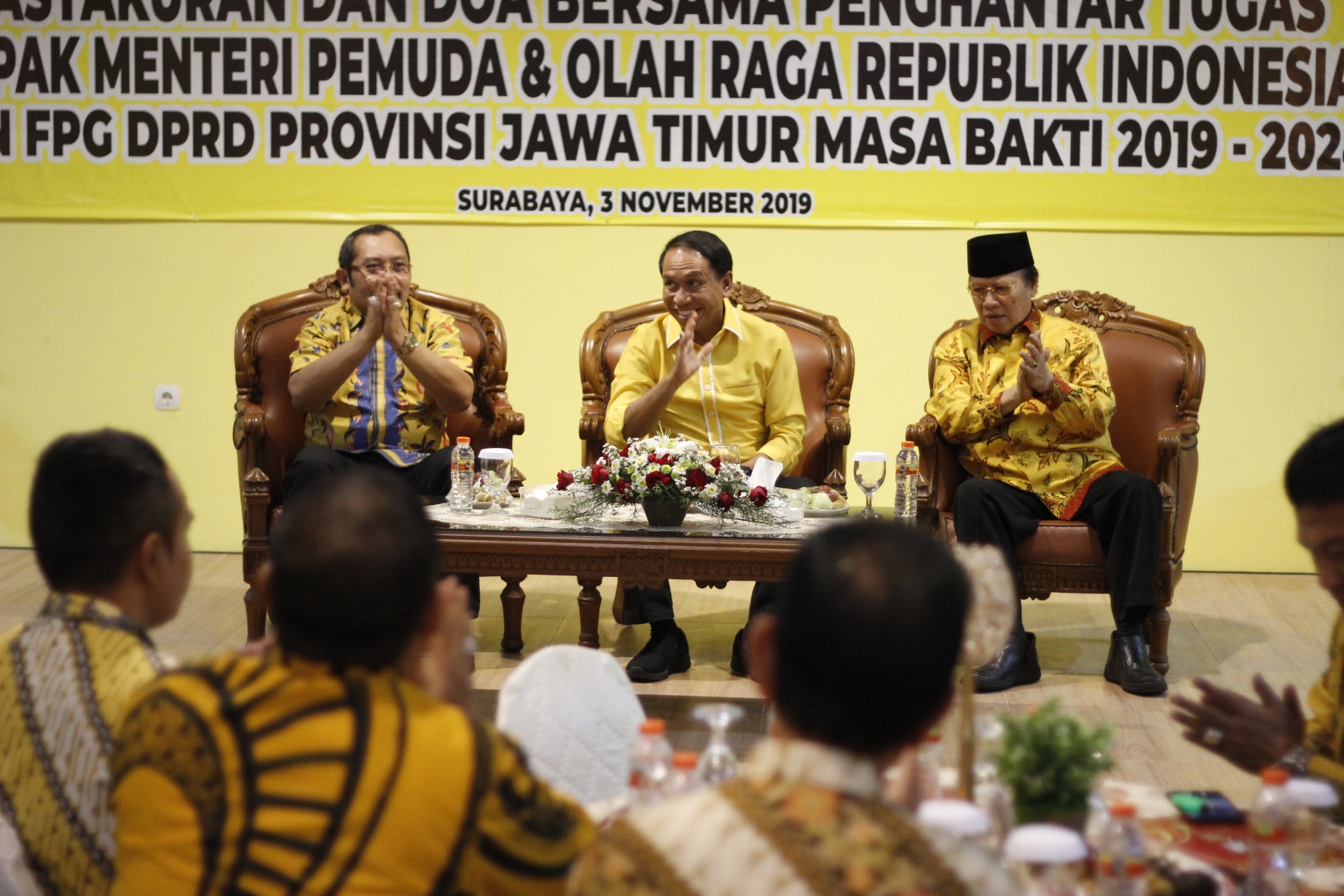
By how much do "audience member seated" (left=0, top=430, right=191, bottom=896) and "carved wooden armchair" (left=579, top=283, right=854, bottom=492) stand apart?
2774 mm

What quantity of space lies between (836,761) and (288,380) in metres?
3.59

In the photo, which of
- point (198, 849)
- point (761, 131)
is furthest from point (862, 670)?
point (761, 131)

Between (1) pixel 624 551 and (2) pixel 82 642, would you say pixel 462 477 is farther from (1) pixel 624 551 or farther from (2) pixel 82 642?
(2) pixel 82 642

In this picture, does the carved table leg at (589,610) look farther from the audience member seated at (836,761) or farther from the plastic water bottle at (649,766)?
the audience member seated at (836,761)

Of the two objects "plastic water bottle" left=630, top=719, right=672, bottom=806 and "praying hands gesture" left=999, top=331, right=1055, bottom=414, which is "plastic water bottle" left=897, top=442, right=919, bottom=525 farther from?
"plastic water bottle" left=630, top=719, right=672, bottom=806

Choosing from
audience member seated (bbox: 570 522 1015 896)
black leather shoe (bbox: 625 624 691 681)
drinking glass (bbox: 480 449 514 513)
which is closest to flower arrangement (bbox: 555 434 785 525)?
drinking glass (bbox: 480 449 514 513)

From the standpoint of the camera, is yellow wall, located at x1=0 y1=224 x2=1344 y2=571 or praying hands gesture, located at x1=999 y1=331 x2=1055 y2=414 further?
yellow wall, located at x1=0 y1=224 x2=1344 y2=571

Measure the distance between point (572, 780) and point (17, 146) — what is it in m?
4.71

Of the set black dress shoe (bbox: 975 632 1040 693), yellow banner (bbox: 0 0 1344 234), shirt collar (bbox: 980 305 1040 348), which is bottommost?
black dress shoe (bbox: 975 632 1040 693)

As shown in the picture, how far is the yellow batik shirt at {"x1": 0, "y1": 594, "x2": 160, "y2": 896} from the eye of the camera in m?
1.52

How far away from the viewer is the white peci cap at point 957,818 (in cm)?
149

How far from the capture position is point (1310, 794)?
157 cm

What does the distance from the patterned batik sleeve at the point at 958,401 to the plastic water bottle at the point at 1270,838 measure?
250 centimetres

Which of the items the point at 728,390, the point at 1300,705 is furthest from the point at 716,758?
the point at 728,390
